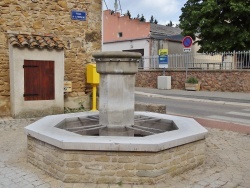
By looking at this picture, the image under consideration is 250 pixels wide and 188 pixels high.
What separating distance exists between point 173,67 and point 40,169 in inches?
670

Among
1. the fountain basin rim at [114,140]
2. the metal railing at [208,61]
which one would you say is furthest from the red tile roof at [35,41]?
the metal railing at [208,61]

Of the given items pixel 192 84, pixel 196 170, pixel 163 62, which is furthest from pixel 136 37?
pixel 196 170

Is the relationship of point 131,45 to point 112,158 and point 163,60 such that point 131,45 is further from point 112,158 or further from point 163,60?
point 112,158

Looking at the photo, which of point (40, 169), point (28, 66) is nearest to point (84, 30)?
point (28, 66)

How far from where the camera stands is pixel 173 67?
20.4 metres

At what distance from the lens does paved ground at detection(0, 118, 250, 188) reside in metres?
3.88

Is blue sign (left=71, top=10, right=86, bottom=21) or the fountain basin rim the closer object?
the fountain basin rim

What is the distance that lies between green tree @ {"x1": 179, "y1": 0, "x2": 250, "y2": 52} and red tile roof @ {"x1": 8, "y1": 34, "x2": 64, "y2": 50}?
14.7 metres

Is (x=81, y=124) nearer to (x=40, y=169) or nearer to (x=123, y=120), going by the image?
(x=123, y=120)

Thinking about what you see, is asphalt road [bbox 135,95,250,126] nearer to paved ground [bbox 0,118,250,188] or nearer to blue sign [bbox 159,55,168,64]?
paved ground [bbox 0,118,250,188]

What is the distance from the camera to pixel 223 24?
20.8 metres

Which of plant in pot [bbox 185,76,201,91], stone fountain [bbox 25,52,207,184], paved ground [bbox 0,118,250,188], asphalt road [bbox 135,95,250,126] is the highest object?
plant in pot [bbox 185,76,201,91]

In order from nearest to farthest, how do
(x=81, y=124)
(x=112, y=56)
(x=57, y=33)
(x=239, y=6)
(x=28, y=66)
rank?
(x=112, y=56)
(x=81, y=124)
(x=28, y=66)
(x=57, y=33)
(x=239, y=6)

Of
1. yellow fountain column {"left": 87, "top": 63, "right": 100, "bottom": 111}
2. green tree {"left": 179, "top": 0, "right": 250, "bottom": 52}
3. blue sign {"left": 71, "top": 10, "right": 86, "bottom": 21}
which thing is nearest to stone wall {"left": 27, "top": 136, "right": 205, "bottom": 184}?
yellow fountain column {"left": 87, "top": 63, "right": 100, "bottom": 111}
